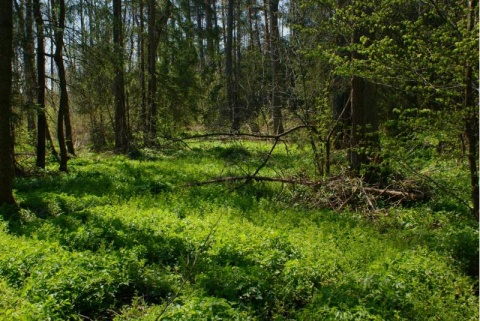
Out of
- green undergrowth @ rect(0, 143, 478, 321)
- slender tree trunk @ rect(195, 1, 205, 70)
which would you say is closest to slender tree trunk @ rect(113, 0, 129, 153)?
slender tree trunk @ rect(195, 1, 205, 70)

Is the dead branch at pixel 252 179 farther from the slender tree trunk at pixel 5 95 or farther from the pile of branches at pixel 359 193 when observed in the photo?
the slender tree trunk at pixel 5 95

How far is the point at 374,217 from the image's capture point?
810cm

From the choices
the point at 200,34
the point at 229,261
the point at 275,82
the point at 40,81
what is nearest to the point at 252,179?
the point at 229,261

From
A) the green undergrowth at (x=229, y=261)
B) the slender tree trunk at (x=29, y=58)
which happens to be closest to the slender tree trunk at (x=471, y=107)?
the green undergrowth at (x=229, y=261)

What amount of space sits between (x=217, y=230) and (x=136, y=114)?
16.6 metres

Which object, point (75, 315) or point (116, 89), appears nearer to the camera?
point (75, 315)

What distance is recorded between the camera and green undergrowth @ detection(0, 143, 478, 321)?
4535 mm

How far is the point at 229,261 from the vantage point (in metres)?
5.77

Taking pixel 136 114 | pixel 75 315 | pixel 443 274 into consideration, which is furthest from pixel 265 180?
pixel 136 114

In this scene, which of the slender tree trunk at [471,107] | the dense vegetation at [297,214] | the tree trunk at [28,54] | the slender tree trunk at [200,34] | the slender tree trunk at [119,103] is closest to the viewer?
the dense vegetation at [297,214]

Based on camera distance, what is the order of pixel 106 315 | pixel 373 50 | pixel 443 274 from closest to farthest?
pixel 106 315 → pixel 443 274 → pixel 373 50

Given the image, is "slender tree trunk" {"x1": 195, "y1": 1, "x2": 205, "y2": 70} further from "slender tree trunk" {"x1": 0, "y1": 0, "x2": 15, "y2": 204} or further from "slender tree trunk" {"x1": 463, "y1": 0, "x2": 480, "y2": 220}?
"slender tree trunk" {"x1": 463, "y1": 0, "x2": 480, "y2": 220}

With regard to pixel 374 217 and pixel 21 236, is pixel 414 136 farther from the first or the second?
pixel 21 236

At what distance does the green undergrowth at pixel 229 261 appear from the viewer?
454cm
